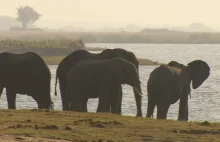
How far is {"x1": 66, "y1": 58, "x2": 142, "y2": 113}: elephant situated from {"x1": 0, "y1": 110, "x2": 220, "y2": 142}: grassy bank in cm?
271

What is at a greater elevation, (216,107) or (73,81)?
(73,81)

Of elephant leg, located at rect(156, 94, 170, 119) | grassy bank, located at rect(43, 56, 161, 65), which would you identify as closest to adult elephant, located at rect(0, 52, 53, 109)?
elephant leg, located at rect(156, 94, 170, 119)

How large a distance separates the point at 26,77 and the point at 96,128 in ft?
28.1

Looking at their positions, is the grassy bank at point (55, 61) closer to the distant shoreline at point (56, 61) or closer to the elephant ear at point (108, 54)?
the distant shoreline at point (56, 61)

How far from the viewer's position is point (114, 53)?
2630 centimetres

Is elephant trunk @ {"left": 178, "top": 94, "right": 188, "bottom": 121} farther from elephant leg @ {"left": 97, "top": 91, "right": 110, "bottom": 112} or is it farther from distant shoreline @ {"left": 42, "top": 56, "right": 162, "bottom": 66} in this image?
distant shoreline @ {"left": 42, "top": 56, "right": 162, "bottom": 66}

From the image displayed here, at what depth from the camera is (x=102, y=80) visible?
77.3 feet

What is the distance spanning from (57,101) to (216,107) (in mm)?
8749

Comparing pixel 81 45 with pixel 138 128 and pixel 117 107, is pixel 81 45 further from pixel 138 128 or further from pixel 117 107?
pixel 138 128

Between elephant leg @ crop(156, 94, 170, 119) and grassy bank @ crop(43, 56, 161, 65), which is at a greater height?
elephant leg @ crop(156, 94, 170, 119)

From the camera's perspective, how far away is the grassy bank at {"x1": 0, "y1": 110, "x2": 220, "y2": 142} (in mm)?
16500

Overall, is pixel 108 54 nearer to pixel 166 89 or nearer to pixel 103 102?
pixel 103 102

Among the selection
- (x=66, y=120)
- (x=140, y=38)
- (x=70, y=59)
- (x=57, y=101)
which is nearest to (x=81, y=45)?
(x=57, y=101)

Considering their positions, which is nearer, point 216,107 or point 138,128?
point 138,128
